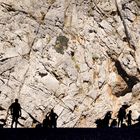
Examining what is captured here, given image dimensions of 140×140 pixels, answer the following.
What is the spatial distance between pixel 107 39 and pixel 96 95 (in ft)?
18.9

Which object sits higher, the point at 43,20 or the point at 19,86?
the point at 43,20

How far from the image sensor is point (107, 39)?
48031 mm

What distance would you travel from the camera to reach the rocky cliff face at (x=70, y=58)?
1731 inches

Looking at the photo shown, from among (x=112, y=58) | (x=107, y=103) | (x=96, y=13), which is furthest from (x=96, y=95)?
(x=96, y=13)

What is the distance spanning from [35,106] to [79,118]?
12.9 ft

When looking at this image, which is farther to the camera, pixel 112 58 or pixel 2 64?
pixel 112 58

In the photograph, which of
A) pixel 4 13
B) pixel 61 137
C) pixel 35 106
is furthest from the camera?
pixel 4 13

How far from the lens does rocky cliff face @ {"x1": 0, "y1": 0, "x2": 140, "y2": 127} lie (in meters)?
44.0

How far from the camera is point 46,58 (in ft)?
148

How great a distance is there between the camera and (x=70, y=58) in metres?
46.1

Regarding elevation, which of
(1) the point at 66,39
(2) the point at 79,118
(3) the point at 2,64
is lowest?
(2) the point at 79,118

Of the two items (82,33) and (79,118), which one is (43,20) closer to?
(82,33)

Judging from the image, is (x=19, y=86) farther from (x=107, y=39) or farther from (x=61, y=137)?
(x=61, y=137)

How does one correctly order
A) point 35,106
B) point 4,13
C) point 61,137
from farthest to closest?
point 4,13
point 35,106
point 61,137
